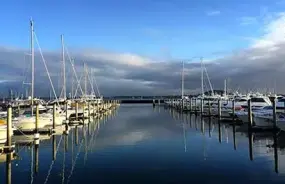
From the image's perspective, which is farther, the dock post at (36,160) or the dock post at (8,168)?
the dock post at (36,160)

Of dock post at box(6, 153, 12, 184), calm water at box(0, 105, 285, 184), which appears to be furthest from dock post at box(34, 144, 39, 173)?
dock post at box(6, 153, 12, 184)

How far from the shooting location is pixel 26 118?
35.8 meters

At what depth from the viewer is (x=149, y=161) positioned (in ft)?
72.9

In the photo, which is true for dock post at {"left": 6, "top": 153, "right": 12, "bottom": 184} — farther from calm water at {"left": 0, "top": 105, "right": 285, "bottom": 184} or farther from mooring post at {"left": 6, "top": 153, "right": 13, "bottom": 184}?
calm water at {"left": 0, "top": 105, "right": 285, "bottom": 184}

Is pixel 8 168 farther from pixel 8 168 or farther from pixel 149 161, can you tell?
pixel 149 161

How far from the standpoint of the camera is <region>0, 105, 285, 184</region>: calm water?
18.0 m

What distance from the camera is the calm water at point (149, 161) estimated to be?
18.0 metres

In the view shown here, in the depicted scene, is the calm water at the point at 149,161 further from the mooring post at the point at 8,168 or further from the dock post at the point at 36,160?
the mooring post at the point at 8,168

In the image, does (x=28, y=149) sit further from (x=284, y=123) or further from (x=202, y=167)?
(x=284, y=123)

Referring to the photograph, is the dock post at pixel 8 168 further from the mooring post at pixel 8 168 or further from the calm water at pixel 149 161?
the calm water at pixel 149 161

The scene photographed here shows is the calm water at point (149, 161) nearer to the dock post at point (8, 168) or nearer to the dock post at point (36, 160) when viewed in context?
the dock post at point (36, 160)

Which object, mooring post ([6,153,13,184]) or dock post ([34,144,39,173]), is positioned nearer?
mooring post ([6,153,13,184])

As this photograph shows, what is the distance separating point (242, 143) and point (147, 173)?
13.6 meters

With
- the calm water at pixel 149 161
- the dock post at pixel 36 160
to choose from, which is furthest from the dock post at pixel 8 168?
the dock post at pixel 36 160
